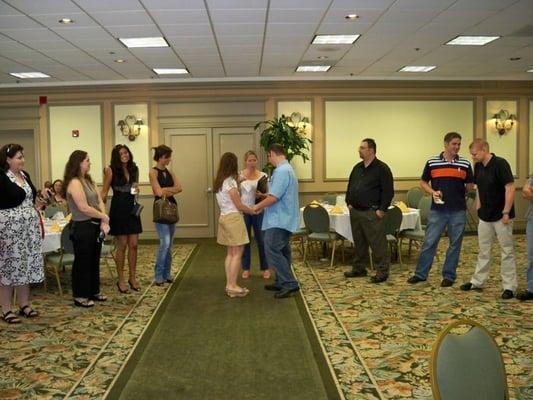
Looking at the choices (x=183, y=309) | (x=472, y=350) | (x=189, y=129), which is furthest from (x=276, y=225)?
(x=189, y=129)

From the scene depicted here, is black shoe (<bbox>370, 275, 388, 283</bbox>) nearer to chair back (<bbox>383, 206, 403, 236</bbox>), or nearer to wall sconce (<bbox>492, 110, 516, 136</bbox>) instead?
chair back (<bbox>383, 206, 403, 236</bbox>)

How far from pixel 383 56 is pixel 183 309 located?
5486mm

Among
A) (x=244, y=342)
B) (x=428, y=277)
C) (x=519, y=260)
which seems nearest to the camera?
(x=244, y=342)

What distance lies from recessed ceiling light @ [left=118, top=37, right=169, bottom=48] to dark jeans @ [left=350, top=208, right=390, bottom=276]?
139 inches

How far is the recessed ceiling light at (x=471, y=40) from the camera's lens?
292 inches

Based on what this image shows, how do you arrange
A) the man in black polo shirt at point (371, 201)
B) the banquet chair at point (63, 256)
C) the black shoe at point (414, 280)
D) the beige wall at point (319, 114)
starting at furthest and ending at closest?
the beige wall at point (319, 114) < the black shoe at point (414, 280) < the man in black polo shirt at point (371, 201) < the banquet chair at point (63, 256)

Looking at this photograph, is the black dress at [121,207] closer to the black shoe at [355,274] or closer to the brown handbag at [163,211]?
the brown handbag at [163,211]

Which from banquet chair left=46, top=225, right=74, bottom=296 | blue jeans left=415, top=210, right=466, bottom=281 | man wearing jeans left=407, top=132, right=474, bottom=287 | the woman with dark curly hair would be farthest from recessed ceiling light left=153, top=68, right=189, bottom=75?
blue jeans left=415, top=210, right=466, bottom=281

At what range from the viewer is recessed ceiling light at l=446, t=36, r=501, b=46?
7.41m

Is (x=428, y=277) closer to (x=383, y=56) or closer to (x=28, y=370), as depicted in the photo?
(x=383, y=56)

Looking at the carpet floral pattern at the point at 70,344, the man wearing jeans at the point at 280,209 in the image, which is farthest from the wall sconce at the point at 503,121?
the carpet floral pattern at the point at 70,344

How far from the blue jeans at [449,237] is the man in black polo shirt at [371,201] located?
0.46 metres

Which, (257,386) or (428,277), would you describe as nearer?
(257,386)

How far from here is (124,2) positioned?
217 inches
